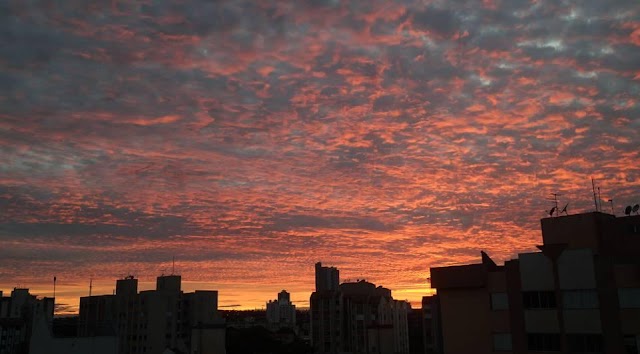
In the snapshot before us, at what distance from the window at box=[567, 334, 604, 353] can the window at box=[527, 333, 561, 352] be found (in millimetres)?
933

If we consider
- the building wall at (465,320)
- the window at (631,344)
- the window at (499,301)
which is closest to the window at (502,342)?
the building wall at (465,320)

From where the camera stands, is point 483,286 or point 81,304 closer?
point 483,286

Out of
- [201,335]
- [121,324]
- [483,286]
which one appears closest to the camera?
[483,286]

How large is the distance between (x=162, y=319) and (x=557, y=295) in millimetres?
107589

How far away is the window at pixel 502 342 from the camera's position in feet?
147

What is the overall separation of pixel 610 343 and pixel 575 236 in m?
8.96

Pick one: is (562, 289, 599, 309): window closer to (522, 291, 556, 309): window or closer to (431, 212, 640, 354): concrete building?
(431, 212, 640, 354): concrete building

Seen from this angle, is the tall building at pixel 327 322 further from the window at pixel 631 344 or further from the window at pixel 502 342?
the window at pixel 631 344

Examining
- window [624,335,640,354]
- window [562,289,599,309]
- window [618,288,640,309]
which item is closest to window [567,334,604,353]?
window [624,335,640,354]

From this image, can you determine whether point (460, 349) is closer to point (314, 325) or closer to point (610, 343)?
point (610, 343)

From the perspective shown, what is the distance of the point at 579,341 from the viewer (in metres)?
41.1

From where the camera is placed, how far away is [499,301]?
4578 centimetres

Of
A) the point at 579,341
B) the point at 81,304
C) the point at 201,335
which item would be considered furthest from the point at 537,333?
the point at 81,304

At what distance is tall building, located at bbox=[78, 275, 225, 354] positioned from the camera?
4786 inches
